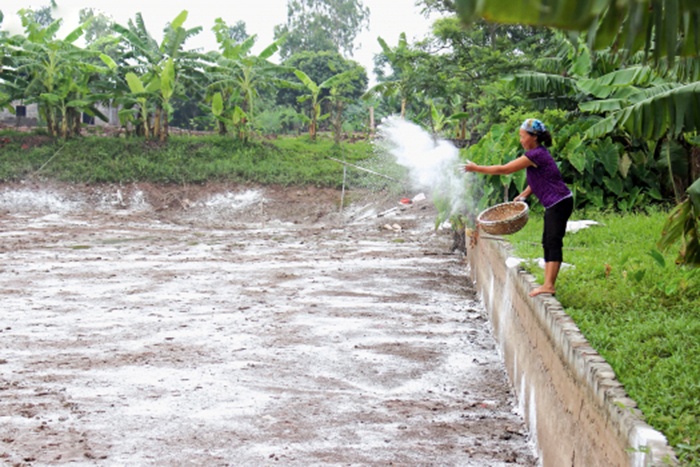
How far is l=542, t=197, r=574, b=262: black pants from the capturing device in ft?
24.2

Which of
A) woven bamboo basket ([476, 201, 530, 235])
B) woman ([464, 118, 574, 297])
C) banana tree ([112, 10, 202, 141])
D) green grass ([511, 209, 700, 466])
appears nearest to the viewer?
green grass ([511, 209, 700, 466])

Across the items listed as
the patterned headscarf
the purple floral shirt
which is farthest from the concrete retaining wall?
the patterned headscarf

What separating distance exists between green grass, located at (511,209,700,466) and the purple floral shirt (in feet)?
2.48

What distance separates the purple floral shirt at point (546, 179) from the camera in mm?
7496

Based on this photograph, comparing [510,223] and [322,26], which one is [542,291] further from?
[322,26]

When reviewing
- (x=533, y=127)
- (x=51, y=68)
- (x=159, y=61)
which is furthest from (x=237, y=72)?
(x=533, y=127)

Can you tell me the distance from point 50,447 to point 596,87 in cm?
814

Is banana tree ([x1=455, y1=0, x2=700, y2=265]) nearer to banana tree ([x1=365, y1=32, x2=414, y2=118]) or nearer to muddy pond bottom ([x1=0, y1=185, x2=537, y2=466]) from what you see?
muddy pond bottom ([x1=0, y1=185, x2=537, y2=466])

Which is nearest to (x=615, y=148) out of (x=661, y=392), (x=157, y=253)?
(x=157, y=253)

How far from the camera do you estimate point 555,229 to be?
7430 millimetres

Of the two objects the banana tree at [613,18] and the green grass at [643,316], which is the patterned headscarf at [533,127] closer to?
the green grass at [643,316]

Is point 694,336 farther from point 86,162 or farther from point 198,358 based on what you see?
point 86,162

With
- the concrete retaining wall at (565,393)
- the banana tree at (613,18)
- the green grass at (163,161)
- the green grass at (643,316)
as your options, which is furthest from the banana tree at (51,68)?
the banana tree at (613,18)

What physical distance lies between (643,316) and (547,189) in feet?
4.38
